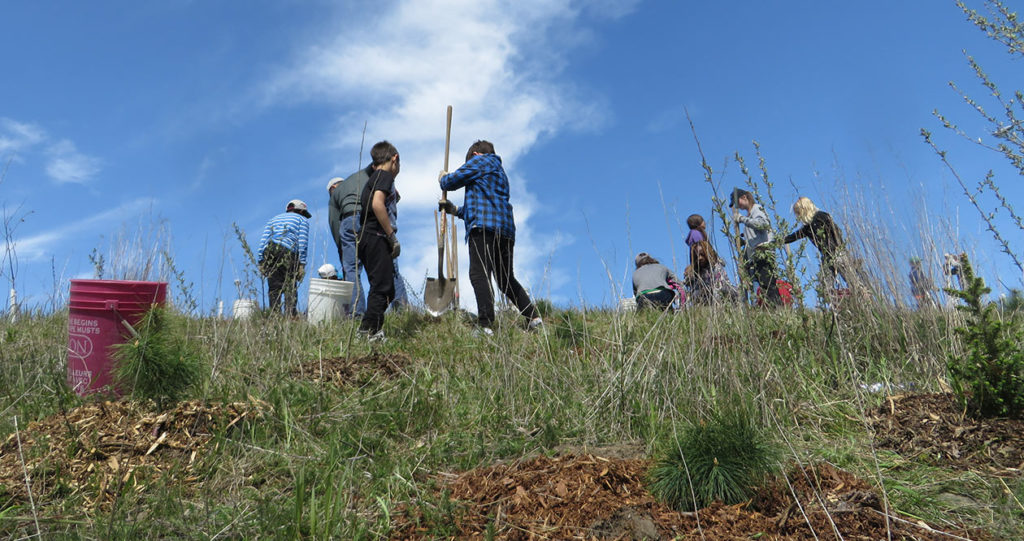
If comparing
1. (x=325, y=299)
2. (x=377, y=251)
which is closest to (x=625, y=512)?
(x=377, y=251)

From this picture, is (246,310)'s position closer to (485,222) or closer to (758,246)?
(485,222)

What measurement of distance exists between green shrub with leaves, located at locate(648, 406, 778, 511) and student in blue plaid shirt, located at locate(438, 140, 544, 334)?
3585mm

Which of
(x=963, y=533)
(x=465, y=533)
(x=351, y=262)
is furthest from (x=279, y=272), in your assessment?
(x=963, y=533)

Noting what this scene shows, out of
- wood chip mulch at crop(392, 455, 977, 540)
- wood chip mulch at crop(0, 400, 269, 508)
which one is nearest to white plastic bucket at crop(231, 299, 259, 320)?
wood chip mulch at crop(0, 400, 269, 508)

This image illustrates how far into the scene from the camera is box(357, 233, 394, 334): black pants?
6125mm

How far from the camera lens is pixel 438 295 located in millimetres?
7840

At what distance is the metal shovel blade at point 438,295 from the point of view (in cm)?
782

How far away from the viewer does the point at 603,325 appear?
21.4ft

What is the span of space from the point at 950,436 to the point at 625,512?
1.90 meters

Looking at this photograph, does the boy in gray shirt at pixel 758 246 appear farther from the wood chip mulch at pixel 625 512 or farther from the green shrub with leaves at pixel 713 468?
the wood chip mulch at pixel 625 512

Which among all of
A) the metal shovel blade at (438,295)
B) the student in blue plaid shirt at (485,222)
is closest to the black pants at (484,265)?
the student in blue plaid shirt at (485,222)

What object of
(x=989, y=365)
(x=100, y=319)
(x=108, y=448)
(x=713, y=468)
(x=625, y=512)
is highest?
(x=100, y=319)

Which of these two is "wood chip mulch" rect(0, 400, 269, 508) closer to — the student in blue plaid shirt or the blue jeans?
the student in blue plaid shirt

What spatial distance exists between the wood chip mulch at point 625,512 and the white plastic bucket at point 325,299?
15.7 feet
